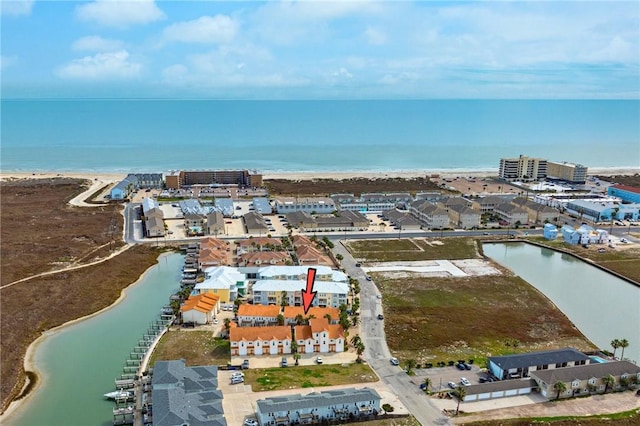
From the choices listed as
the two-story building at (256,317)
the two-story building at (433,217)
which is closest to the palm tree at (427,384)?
the two-story building at (256,317)

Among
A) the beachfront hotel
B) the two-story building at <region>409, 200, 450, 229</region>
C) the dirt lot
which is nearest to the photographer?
the dirt lot

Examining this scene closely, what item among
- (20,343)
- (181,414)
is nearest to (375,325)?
(181,414)

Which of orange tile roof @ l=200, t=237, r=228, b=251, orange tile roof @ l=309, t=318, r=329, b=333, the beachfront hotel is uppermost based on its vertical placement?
the beachfront hotel

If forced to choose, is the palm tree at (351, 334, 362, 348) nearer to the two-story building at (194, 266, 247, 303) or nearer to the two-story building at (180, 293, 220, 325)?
the two-story building at (180, 293, 220, 325)

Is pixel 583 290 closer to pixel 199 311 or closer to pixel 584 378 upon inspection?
pixel 584 378

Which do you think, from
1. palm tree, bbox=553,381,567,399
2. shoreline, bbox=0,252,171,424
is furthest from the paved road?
shoreline, bbox=0,252,171,424

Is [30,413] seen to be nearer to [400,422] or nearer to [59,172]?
[400,422]

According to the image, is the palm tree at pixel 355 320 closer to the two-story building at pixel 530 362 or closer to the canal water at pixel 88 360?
the two-story building at pixel 530 362

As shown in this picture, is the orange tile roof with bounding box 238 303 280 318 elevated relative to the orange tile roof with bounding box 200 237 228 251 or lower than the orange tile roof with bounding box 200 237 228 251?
lower
